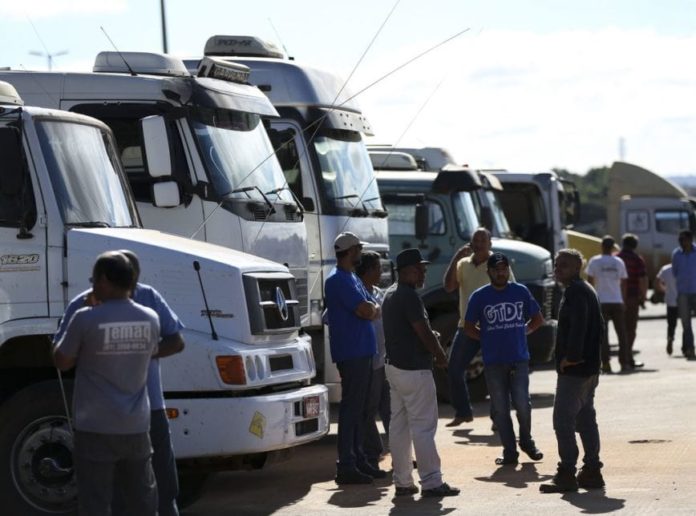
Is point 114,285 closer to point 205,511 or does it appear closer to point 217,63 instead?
point 205,511

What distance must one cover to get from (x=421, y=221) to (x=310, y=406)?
8.43 m

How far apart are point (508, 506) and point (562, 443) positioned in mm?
839

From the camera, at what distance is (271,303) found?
1092 centimetres

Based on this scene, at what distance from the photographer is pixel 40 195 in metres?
10.3

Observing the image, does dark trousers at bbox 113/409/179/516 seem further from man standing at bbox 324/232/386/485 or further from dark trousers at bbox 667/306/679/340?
dark trousers at bbox 667/306/679/340

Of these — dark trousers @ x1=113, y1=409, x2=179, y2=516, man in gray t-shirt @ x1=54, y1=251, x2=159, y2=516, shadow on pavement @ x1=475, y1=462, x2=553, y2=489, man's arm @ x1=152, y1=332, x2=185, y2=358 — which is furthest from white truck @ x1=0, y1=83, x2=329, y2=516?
shadow on pavement @ x1=475, y1=462, x2=553, y2=489

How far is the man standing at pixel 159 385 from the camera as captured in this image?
8461mm

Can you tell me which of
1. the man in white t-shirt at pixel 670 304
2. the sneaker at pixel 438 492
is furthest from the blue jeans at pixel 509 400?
the man in white t-shirt at pixel 670 304

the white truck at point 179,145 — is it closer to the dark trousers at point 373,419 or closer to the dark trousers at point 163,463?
the dark trousers at point 373,419

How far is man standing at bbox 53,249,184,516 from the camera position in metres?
8.46

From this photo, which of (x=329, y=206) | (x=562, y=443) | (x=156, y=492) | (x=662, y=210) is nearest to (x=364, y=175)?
(x=329, y=206)

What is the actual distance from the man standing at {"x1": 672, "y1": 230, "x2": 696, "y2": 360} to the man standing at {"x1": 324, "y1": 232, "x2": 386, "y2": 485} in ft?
44.3

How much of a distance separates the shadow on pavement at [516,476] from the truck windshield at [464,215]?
6930mm

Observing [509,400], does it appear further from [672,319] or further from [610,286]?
[672,319]
